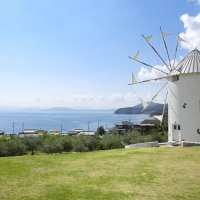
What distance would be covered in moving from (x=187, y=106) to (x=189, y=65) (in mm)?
3565

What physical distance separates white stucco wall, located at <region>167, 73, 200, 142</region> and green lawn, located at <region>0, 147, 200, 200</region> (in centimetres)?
738

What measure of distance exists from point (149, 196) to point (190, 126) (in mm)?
17142

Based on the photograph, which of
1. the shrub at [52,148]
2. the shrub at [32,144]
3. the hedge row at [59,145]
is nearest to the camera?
the hedge row at [59,145]

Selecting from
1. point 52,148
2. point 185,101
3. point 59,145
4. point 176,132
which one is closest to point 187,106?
point 185,101

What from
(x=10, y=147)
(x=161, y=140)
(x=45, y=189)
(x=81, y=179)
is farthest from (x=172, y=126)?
(x=45, y=189)

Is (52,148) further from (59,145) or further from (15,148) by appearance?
(15,148)

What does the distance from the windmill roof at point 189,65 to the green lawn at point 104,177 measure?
31.5 ft

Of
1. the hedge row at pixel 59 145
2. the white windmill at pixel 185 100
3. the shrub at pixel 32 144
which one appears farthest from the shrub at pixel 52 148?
the white windmill at pixel 185 100

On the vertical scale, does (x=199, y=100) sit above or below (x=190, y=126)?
above

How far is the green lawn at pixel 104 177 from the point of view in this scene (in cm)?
1294

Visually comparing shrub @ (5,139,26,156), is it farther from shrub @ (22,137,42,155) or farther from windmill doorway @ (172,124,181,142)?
windmill doorway @ (172,124,181,142)

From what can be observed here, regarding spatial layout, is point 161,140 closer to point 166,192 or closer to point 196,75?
point 196,75

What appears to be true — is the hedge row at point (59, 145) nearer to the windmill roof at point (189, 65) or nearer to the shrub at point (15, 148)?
the shrub at point (15, 148)

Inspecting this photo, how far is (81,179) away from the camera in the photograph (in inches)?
602
